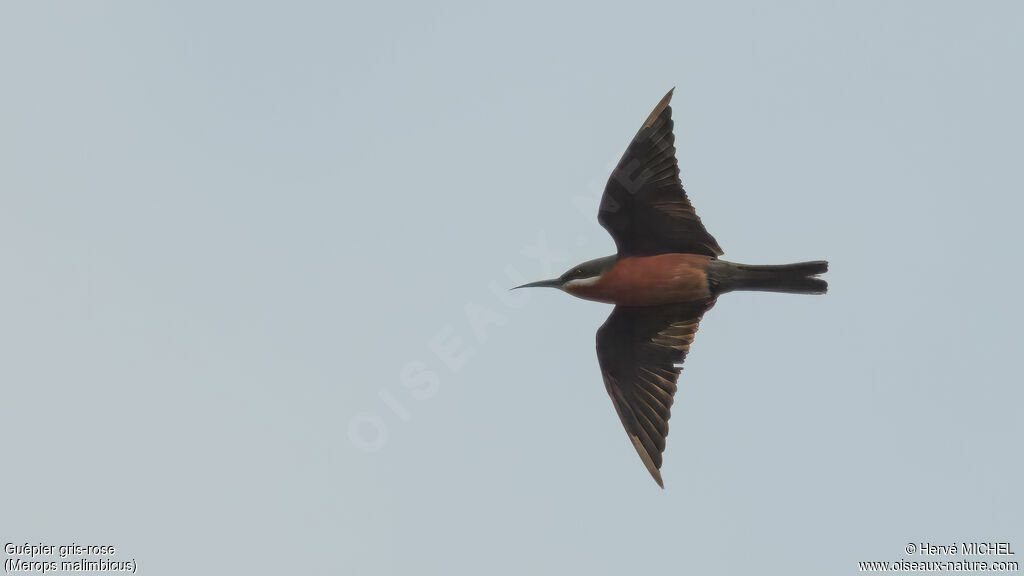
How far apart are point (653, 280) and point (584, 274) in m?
0.92

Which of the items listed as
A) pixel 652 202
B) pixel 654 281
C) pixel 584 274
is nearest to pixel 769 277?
pixel 654 281

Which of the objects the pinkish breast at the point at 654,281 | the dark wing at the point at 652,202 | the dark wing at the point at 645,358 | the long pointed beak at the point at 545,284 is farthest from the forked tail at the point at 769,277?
the long pointed beak at the point at 545,284

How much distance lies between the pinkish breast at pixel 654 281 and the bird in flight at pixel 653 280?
0.01 m

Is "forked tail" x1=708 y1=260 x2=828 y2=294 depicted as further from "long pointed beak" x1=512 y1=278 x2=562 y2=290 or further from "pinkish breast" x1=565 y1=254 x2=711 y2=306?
"long pointed beak" x1=512 y1=278 x2=562 y2=290

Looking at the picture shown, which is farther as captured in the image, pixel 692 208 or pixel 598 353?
pixel 598 353

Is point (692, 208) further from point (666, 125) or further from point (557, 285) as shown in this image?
point (557, 285)

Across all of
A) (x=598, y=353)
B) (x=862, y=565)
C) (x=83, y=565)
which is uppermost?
(x=598, y=353)

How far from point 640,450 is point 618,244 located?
9.08 ft

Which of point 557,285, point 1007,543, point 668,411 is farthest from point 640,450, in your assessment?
point 1007,543

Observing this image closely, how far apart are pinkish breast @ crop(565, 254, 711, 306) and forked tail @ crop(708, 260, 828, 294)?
0.17 meters

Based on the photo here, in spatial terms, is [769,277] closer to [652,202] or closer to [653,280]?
[653,280]

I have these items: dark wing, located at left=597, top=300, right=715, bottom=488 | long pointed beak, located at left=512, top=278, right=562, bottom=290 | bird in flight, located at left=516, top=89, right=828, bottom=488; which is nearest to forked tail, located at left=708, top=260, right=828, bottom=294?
bird in flight, located at left=516, top=89, right=828, bottom=488

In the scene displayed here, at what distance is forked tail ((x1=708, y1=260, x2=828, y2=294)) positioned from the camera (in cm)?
1297

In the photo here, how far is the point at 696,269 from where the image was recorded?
43.6 feet
